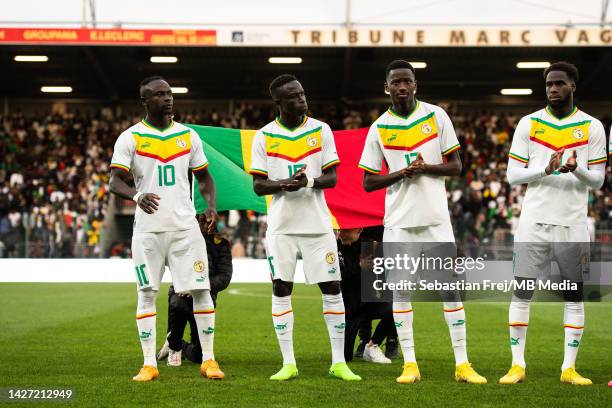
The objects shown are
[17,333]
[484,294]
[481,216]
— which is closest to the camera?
[17,333]

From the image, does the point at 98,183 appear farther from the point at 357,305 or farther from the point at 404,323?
the point at 404,323

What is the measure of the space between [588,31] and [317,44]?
7910 mm

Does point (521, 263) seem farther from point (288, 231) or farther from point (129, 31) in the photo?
point (129, 31)

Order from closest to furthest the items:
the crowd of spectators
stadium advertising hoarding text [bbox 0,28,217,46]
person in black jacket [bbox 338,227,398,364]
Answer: person in black jacket [bbox 338,227,398,364]
the crowd of spectators
stadium advertising hoarding text [bbox 0,28,217,46]

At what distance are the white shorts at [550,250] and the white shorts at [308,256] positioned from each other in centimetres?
145

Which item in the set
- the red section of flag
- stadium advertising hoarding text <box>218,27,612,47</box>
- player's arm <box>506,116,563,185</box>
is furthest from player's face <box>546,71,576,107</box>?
stadium advertising hoarding text <box>218,27,612,47</box>

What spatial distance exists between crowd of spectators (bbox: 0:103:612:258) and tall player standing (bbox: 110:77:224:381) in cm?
984

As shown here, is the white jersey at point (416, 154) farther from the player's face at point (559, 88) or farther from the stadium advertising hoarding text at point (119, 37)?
the stadium advertising hoarding text at point (119, 37)

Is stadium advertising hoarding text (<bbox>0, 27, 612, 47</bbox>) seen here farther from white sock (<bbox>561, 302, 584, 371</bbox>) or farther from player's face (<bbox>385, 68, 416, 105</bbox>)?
white sock (<bbox>561, 302, 584, 371</bbox>)

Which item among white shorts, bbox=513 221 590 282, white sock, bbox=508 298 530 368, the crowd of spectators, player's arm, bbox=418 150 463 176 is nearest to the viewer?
player's arm, bbox=418 150 463 176

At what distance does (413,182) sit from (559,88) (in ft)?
4.38

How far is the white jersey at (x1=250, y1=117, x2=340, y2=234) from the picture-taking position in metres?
7.32

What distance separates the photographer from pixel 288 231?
7312 mm

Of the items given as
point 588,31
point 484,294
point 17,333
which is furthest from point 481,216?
point 17,333
